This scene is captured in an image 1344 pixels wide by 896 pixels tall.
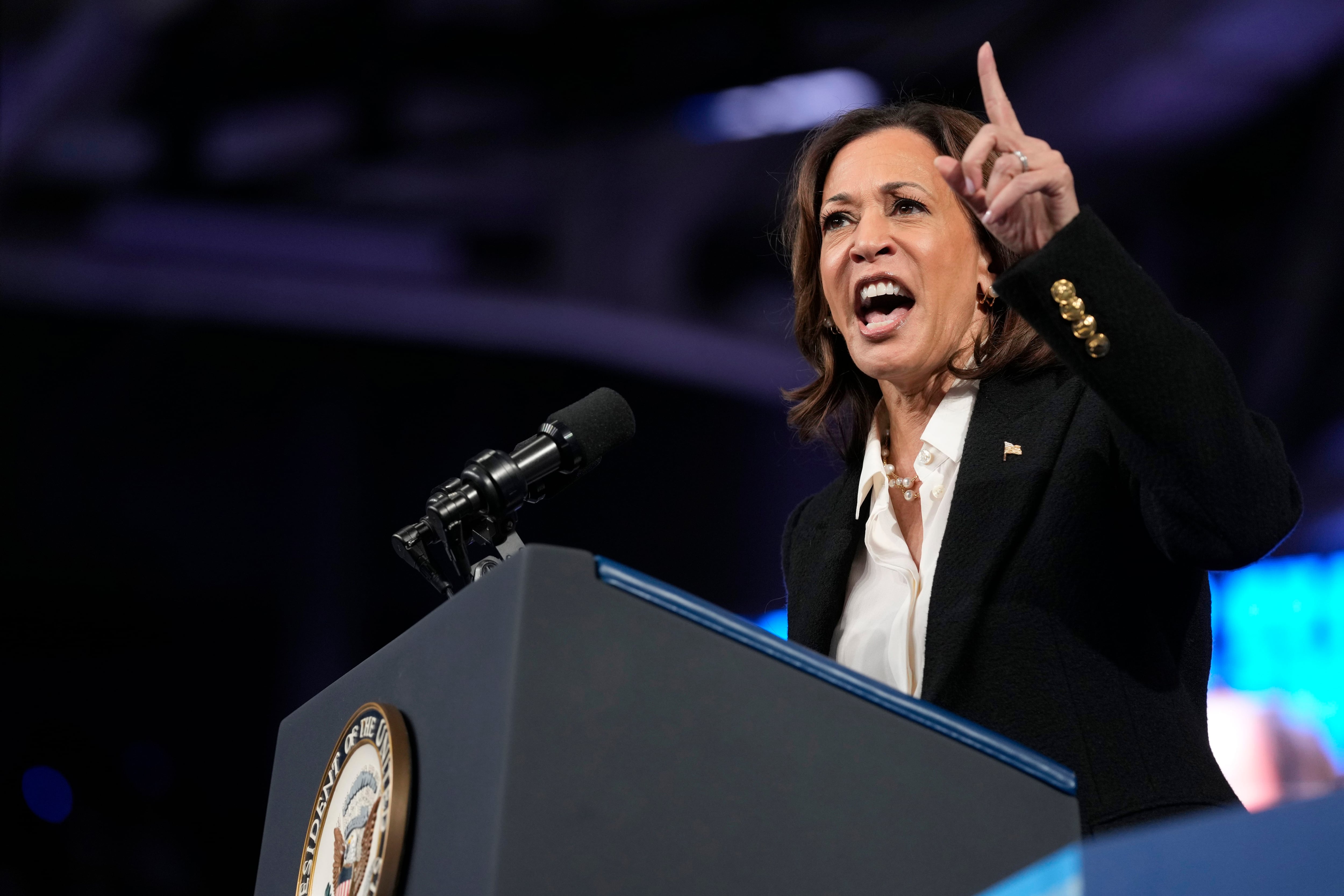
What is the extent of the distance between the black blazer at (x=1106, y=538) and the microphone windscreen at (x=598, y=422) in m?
0.40

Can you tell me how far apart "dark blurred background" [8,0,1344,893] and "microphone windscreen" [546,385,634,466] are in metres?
3.19

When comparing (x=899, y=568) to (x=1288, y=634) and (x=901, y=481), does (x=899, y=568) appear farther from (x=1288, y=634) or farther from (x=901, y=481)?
(x=1288, y=634)

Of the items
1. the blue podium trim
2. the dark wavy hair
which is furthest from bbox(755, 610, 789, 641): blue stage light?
the blue podium trim

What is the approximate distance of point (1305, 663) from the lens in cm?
428

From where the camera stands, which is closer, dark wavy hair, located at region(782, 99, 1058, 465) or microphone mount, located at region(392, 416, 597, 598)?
microphone mount, located at region(392, 416, 597, 598)

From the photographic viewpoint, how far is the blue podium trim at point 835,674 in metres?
0.87

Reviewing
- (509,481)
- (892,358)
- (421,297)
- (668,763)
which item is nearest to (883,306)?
(892,358)

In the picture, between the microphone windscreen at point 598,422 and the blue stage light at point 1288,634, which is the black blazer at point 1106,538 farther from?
the blue stage light at point 1288,634

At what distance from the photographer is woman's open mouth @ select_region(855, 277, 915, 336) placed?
168 cm

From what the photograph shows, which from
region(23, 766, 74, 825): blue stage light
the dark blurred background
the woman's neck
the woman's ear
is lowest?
the woman's neck

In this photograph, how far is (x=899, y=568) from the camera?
61.1 inches

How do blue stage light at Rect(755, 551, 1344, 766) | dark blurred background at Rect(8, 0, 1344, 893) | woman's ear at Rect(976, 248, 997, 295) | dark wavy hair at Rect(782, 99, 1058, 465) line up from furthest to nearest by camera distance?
dark blurred background at Rect(8, 0, 1344, 893) → blue stage light at Rect(755, 551, 1344, 766) → dark wavy hair at Rect(782, 99, 1058, 465) → woman's ear at Rect(976, 248, 997, 295)

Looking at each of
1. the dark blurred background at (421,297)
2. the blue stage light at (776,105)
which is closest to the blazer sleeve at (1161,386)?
the dark blurred background at (421,297)

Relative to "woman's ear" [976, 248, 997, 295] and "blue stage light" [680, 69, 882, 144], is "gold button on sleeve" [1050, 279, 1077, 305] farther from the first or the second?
"blue stage light" [680, 69, 882, 144]
